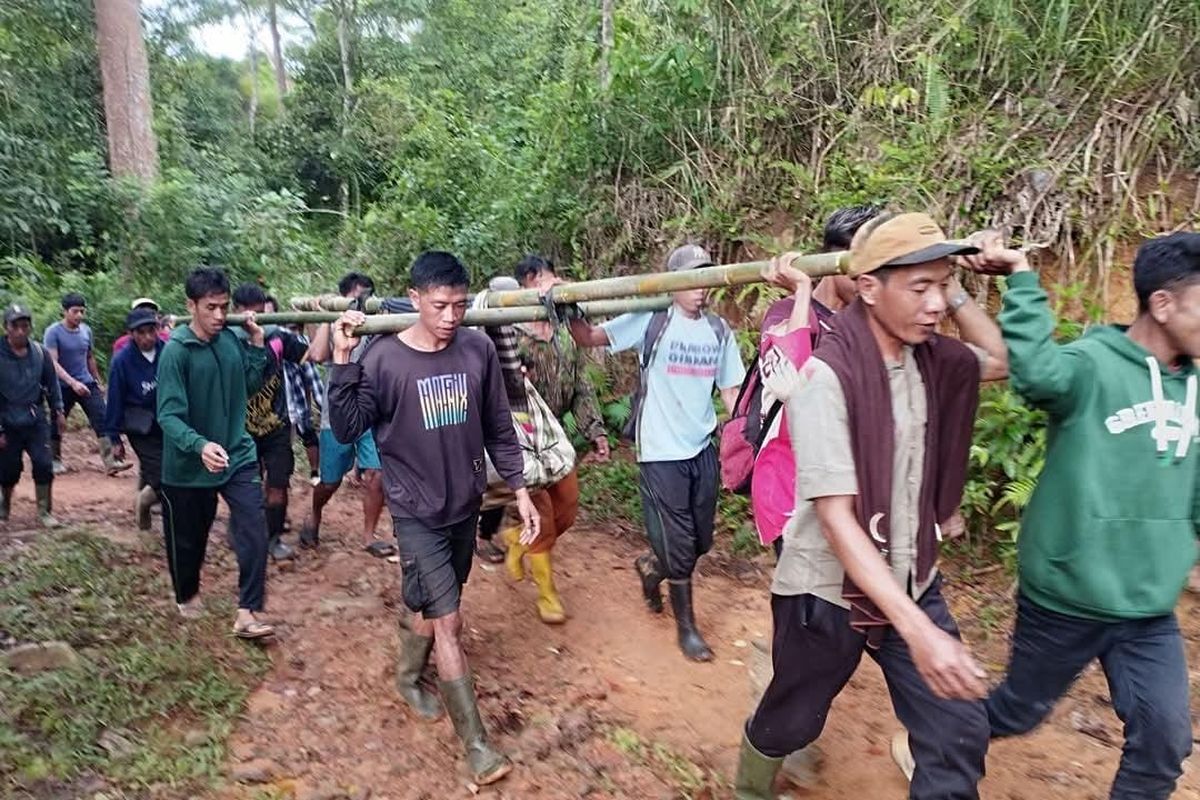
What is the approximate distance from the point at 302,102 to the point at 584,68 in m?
13.5

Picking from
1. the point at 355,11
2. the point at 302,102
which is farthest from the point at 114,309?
the point at 355,11

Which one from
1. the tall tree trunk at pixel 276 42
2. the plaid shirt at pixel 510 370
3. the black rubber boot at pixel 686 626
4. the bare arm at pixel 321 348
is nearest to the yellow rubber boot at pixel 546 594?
the black rubber boot at pixel 686 626

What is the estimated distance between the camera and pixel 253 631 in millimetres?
4707

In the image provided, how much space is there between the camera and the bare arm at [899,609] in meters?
2.10

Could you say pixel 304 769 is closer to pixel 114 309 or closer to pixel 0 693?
pixel 0 693

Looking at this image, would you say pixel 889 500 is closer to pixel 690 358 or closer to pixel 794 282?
pixel 794 282

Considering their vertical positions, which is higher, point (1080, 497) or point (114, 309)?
point (114, 309)

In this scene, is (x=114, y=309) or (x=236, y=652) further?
(x=114, y=309)

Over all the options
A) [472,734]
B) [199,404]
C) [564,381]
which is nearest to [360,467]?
[564,381]

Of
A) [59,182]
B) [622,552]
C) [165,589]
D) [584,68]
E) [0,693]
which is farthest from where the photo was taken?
[59,182]

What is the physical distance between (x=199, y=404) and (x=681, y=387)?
2554 mm

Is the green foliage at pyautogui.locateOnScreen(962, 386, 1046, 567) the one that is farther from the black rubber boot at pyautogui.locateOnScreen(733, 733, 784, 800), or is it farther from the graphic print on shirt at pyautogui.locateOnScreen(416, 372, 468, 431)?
the graphic print on shirt at pyautogui.locateOnScreen(416, 372, 468, 431)

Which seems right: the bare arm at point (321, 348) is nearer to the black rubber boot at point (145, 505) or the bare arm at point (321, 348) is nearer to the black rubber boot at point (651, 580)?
the black rubber boot at point (651, 580)

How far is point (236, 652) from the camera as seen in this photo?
4715 mm
